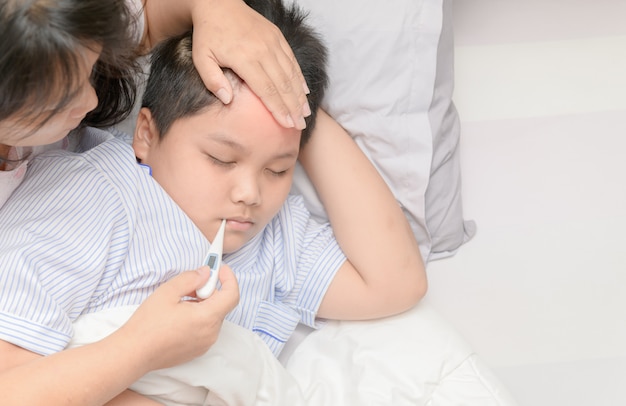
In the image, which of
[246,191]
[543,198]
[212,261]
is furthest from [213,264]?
[543,198]

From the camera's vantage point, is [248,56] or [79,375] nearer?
[79,375]

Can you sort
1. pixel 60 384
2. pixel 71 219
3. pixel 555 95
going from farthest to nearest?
1. pixel 555 95
2. pixel 71 219
3. pixel 60 384

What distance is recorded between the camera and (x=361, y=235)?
4.77 ft

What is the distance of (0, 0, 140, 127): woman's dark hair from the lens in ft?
3.08

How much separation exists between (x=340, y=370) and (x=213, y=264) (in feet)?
1.17

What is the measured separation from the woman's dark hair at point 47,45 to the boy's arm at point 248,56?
223mm

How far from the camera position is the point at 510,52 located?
1.78m

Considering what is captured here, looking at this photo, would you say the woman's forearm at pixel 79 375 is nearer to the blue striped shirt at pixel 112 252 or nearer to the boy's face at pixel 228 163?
the blue striped shirt at pixel 112 252

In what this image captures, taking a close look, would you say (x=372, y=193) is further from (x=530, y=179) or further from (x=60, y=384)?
(x=60, y=384)

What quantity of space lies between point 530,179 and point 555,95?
20 centimetres

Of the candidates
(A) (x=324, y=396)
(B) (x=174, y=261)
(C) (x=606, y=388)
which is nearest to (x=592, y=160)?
(C) (x=606, y=388)

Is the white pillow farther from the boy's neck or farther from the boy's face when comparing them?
the boy's neck

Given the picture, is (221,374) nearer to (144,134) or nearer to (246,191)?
(246,191)

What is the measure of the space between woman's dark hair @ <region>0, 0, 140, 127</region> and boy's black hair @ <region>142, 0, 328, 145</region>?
0.24 m
